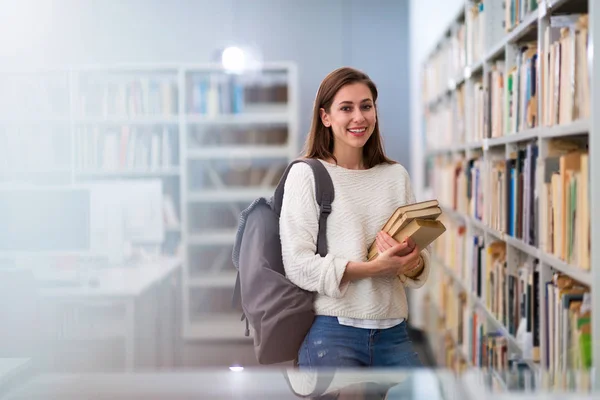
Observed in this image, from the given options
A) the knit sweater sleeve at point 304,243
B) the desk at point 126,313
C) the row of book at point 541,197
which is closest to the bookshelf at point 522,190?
the row of book at point 541,197

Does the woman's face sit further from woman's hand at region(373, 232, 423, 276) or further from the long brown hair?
woman's hand at region(373, 232, 423, 276)

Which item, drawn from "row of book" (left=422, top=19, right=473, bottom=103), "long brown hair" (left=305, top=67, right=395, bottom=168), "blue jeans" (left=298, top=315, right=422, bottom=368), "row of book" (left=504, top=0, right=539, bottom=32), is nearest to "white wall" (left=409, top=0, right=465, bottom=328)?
"row of book" (left=422, top=19, right=473, bottom=103)

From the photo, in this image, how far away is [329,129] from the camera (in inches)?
75.7

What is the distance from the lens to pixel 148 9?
18.8ft

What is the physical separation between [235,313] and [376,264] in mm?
3968

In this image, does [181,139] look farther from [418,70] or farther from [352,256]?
[352,256]

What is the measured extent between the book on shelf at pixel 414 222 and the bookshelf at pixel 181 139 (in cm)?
369

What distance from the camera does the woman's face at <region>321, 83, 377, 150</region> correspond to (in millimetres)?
1842

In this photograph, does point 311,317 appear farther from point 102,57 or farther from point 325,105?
point 102,57

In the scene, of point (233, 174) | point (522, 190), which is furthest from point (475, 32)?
point (233, 174)

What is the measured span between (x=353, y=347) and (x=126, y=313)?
189cm

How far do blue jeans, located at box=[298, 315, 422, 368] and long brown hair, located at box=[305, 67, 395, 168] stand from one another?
407 mm

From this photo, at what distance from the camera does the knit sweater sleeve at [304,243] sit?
1.72 m

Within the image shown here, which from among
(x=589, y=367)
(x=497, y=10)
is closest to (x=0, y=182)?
(x=497, y=10)
